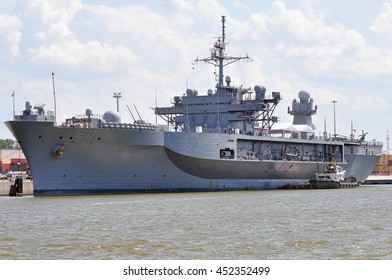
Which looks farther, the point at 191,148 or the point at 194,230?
the point at 191,148

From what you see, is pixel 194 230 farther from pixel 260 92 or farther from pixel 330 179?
pixel 330 179

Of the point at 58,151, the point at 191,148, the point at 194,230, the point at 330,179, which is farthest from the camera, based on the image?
the point at 330,179

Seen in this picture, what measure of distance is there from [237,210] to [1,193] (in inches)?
1035

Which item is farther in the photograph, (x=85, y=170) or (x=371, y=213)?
(x=85, y=170)

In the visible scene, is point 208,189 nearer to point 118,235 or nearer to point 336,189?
point 336,189

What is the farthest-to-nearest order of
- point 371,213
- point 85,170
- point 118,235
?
1. point 85,170
2. point 371,213
3. point 118,235

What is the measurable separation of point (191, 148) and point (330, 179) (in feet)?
58.2

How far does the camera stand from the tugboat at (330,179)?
220 feet

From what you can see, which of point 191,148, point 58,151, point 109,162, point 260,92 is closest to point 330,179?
point 260,92

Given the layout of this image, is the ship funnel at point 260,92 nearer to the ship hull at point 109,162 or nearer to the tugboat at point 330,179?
the tugboat at point 330,179

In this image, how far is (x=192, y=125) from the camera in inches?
2608

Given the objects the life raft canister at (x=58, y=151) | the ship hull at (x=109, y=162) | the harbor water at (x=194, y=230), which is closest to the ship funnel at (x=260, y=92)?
the ship hull at (x=109, y=162)

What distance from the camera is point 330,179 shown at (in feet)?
221
